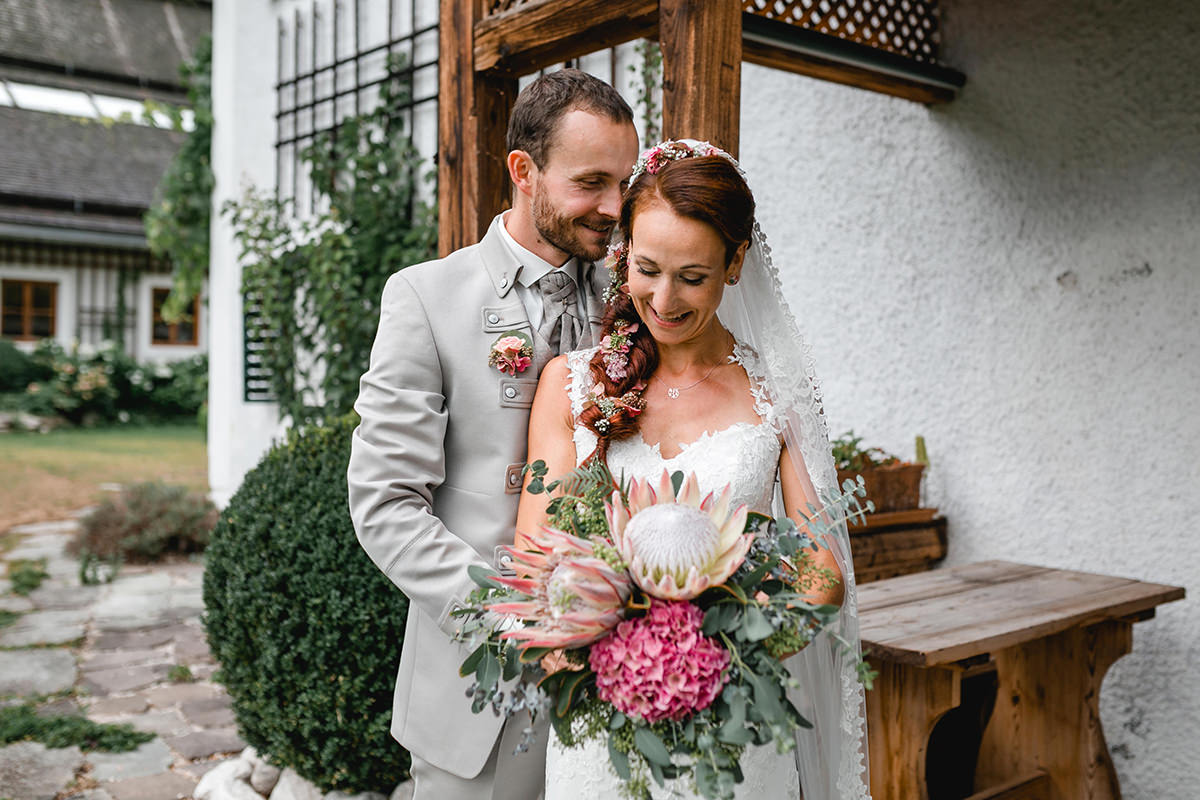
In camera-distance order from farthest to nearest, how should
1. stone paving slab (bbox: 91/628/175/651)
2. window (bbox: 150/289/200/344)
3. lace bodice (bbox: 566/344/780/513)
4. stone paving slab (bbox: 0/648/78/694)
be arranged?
1. window (bbox: 150/289/200/344)
2. stone paving slab (bbox: 91/628/175/651)
3. stone paving slab (bbox: 0/648/78/694)
4. lace bodice (bbox: 566/344/780/513)

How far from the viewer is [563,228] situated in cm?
214

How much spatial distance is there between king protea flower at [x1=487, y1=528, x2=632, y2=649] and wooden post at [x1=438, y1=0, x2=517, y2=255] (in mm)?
1706

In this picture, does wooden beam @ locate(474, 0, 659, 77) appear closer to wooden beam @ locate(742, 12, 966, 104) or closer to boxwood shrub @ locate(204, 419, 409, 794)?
wooden beam @ locate(742, 12, 966, 104)

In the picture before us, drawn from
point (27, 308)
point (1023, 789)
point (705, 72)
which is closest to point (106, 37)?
point (27, 308)

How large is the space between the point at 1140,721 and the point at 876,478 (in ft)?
3.91

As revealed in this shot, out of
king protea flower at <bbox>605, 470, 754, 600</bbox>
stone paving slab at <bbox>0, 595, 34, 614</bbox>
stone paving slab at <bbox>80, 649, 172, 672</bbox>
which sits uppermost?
king protea flower at <bbox>605, 470, 754, 600</bbox>

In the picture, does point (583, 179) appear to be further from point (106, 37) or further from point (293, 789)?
point (106, 37)

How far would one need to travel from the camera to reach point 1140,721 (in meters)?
3.44

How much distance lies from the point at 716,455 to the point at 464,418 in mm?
534

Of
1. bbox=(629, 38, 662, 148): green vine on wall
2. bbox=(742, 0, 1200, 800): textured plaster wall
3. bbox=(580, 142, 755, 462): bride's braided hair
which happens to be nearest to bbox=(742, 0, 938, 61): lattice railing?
bbox=(742, 0, 1200, 800): textured plaster wall

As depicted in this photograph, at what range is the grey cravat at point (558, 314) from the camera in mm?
2225

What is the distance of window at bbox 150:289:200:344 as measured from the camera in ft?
66.5

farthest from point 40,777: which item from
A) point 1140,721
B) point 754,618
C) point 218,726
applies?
point 1140,721

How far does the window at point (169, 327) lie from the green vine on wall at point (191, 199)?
1104 centimetres
